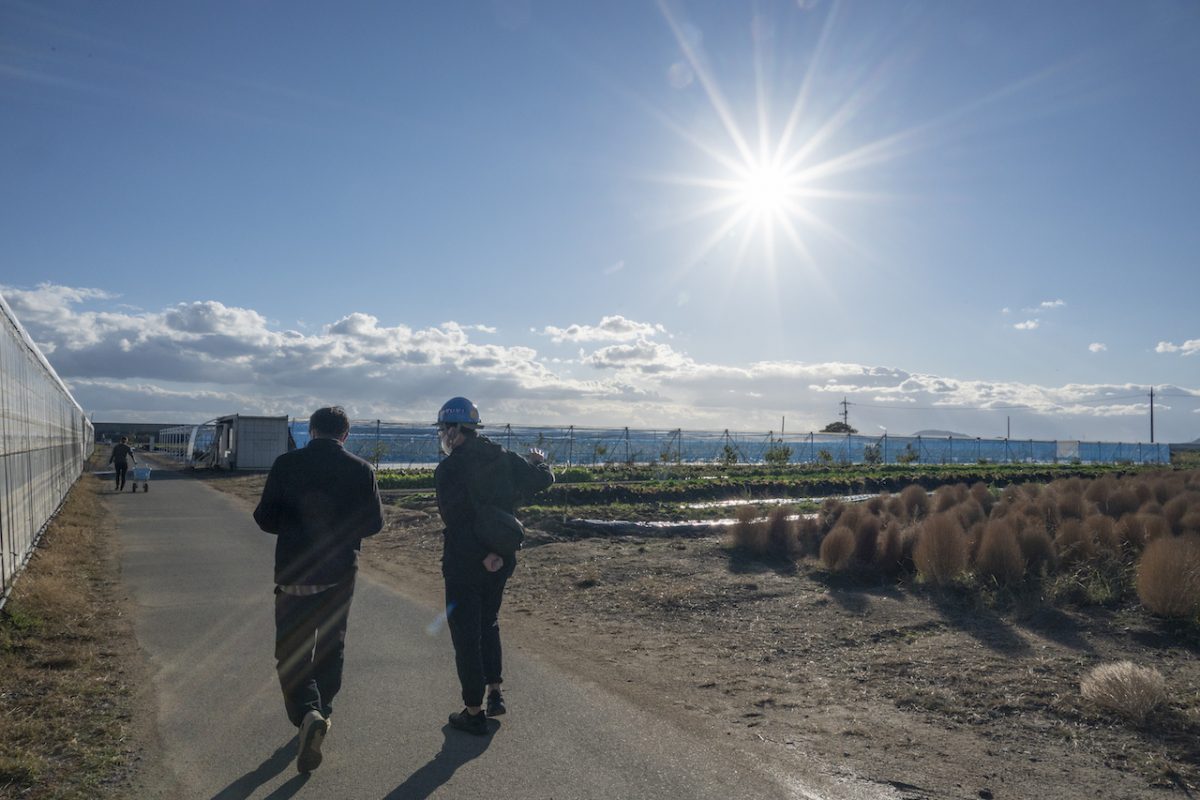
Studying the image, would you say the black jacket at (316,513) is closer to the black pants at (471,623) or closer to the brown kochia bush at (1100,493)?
the black pants at (471,623)

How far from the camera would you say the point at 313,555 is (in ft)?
15.4

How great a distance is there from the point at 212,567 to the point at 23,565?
7.71 ft

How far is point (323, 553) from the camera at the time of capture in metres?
4.71

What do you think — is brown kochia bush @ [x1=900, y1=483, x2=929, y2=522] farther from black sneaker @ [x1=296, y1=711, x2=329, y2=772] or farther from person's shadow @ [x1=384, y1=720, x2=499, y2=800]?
black sneaker @ [x1=296, y1=711, x2=329, y2=772]

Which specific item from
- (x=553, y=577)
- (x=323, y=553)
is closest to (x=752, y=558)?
(x=553, y=577)

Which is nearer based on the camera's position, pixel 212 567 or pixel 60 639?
pixel 60 639

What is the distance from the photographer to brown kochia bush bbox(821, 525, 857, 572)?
10.2 meters

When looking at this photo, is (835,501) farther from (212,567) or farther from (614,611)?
(212,567)

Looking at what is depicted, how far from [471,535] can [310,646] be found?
1050 millimetres

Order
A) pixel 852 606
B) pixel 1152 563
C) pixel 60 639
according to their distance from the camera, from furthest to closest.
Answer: pixel 852 606
pixel 1152 563
pixel 60 639

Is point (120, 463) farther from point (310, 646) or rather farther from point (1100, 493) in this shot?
point (1100, 493)

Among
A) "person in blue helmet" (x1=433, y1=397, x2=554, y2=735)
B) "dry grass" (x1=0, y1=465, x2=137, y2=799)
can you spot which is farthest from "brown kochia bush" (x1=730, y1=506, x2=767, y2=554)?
"dry grass" (x1=0, y1=465, x2=137, y2=799)

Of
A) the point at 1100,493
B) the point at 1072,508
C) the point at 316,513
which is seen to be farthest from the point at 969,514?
the point at 316,513

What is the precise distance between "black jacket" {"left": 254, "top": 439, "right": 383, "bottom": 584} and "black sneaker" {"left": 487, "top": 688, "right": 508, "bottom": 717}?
1207 millimetres
